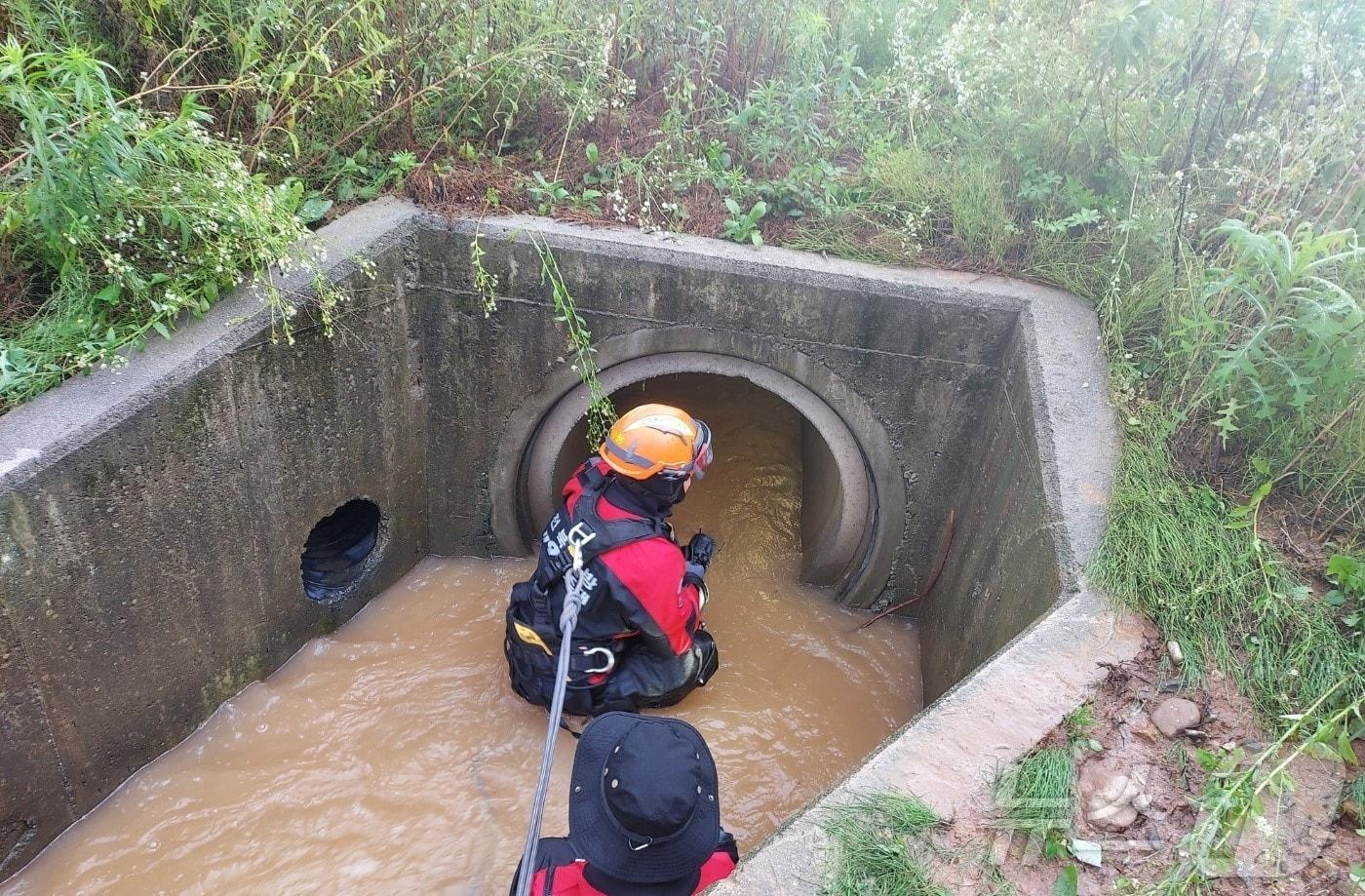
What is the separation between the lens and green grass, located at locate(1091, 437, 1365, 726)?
254cm

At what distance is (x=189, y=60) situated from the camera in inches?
138

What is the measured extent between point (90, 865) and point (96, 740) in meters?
0.44

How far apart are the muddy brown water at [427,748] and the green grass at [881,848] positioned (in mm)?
1549

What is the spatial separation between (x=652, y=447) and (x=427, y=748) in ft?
5.54

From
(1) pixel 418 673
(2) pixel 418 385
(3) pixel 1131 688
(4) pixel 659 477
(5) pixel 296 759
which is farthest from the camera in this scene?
(2) pixel 418 385

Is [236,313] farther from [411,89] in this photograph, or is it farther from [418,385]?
[411,89]

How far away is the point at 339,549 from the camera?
4527 millimetres

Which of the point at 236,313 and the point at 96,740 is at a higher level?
the point at 236,313

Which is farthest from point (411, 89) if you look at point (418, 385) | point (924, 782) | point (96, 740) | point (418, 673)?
point (924, 782)

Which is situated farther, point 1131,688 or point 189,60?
point 189,60

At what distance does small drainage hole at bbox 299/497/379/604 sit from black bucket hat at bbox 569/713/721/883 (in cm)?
239

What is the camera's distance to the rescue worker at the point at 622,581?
3357 millimetres

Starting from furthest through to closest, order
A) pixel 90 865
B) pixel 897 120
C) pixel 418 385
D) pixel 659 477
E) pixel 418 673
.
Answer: pixel 897 120 < pixel 418 385 < pixel 418 673 < pixel 659 477 < pixel 90 865

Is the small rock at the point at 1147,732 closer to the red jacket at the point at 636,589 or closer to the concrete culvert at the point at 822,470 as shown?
the red jacket at the point at 636,589
